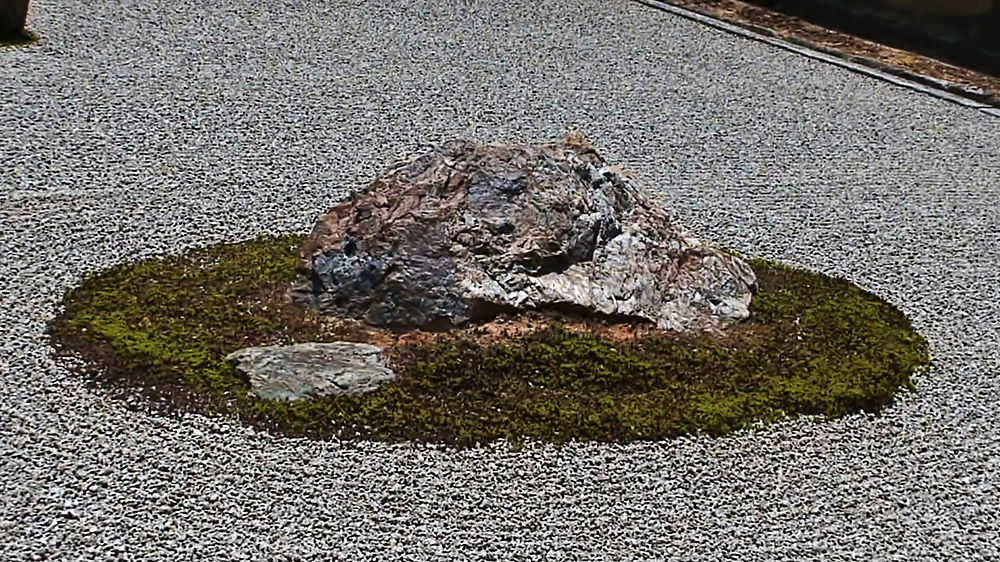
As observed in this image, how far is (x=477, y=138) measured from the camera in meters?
8.77

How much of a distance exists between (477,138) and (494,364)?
151 inches

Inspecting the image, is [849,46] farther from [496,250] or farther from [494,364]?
[494,364]

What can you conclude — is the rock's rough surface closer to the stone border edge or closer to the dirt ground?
the stone border edge

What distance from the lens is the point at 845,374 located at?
539 centimetres

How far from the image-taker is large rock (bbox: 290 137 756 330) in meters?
5.33

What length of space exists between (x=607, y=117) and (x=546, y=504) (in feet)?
18.5

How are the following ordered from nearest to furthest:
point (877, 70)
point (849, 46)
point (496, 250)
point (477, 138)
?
point (496, 250) < point (477, 138) < point (877, 70) < point (849, 46)

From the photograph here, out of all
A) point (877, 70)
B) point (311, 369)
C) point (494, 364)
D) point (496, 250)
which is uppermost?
point (877, 70)

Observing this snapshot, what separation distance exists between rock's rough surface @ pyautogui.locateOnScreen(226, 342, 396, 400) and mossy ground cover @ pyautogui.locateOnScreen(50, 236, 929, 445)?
0.05 m

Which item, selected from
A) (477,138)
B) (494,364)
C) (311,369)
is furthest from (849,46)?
(311,369)

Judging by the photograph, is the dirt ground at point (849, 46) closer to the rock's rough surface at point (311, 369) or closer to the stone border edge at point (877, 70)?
the stone border edge at point (877, 70)

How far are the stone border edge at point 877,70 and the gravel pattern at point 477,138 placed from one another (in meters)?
0.19

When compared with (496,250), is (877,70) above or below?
above

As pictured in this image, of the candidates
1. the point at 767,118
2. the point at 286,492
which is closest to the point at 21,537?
the point at 286,492
